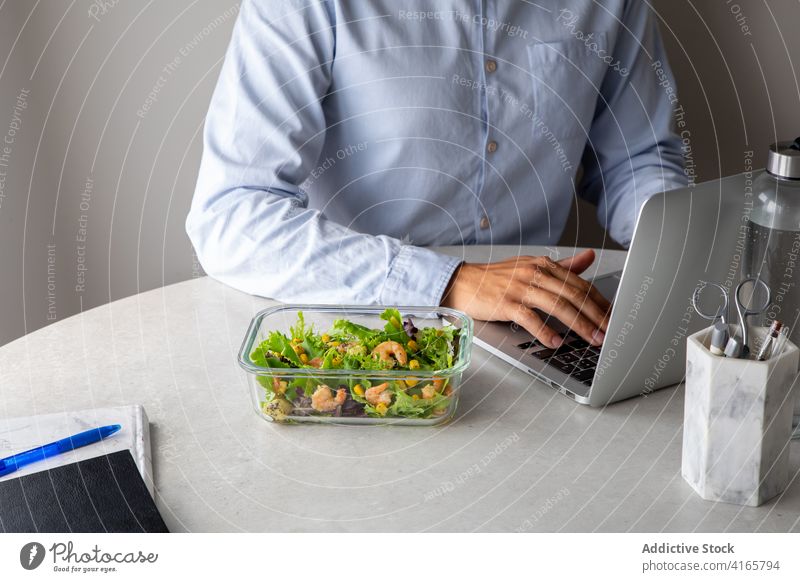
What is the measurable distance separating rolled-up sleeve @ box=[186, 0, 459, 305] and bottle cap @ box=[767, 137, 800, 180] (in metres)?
0.37

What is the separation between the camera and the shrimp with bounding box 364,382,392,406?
73 cm

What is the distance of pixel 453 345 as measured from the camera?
2.60 ft

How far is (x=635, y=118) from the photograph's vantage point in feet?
4.50

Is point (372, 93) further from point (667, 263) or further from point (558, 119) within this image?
point (667, 263)

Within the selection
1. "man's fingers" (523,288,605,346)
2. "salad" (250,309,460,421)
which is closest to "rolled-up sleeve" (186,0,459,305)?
"man's fingers" (523,288,605,346)

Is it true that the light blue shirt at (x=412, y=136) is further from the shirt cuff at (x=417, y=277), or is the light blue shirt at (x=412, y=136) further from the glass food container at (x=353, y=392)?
the glass food container at (x=353, y=392)

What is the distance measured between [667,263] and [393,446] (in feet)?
0.85

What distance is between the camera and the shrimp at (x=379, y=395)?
0.73 metres

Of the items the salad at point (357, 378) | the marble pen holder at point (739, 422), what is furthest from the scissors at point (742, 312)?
the salad at point (357, 378)

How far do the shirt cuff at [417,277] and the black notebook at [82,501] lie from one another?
0.37 meters

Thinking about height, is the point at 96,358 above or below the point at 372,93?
below

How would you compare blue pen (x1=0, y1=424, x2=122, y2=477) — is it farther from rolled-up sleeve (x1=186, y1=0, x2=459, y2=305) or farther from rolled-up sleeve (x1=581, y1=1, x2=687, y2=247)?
rolled-up sleeve (x1=581, y1=1, x2=687, y2=247)

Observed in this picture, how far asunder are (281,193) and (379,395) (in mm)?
452
